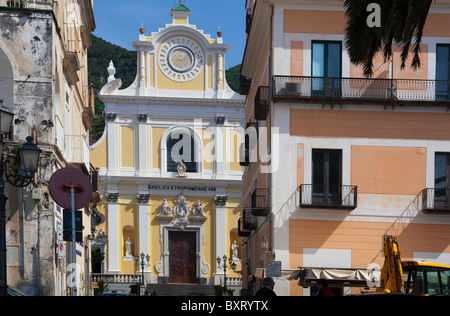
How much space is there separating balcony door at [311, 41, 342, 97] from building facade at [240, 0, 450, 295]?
35 mm

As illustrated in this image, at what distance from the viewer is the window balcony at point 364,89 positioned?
25.1m

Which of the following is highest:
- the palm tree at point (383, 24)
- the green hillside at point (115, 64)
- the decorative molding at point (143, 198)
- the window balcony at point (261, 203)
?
the green hillside at point (115, 64)

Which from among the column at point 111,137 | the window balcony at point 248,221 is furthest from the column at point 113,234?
the window balcony at point 248,221

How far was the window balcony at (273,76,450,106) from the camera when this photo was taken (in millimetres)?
25125

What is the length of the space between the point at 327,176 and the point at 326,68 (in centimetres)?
374

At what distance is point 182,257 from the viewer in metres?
53.2

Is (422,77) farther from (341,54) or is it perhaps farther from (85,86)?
(85,86)

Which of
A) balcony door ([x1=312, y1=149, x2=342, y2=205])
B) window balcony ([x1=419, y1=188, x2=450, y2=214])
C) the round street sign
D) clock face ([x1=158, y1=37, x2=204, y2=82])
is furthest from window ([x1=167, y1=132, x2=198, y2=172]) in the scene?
the round street sign

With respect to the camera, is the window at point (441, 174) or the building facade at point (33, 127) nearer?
the building facade at point (33, 127)

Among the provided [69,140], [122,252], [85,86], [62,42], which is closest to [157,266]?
[122,252]

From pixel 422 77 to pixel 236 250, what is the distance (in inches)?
1175

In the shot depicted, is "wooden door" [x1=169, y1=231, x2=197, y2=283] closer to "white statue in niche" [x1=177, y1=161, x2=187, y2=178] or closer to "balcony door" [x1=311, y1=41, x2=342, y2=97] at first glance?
"white statue in niche" [x1=177, y1=161, x2=187, y2=178]

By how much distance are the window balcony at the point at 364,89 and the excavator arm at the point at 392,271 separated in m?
8.50

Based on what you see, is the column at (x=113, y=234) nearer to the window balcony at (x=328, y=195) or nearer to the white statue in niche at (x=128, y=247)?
the white statue in niche at (x=128, y=247)
